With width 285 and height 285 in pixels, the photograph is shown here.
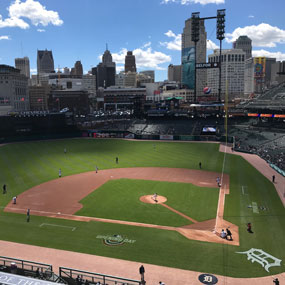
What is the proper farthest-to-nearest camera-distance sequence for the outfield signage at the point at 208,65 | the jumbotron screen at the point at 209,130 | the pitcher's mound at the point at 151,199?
Result: the outfield signage at the point at 208,65 < the jumbotron screen at the point at 209,130 < the pitcher's mound at the point at 151,199

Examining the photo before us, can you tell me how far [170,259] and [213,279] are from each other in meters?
3.30

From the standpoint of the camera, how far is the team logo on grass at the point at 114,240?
2145 centimetres

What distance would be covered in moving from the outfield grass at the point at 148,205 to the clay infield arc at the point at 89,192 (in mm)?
851

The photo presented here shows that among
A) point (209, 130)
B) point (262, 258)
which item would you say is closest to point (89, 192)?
point (262, 258)

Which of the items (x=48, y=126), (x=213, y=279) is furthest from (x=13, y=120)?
(x=213, y=279)

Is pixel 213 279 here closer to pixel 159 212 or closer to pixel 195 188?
pixel 159 212

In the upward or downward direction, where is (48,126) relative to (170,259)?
upward

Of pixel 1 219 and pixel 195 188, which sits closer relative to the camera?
pixel 1 219

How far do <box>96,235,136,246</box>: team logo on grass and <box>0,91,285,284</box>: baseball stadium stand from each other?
0.27ft

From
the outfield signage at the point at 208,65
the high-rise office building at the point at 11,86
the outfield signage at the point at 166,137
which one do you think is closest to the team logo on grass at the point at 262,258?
the outfield signage at the point at 166,137

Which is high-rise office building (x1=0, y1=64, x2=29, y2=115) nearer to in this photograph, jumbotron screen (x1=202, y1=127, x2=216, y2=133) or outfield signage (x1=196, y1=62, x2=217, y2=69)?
outfield signage (x1=196, y1=62, x2=217, y2=69)

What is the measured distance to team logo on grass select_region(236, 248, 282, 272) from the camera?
59.7ft

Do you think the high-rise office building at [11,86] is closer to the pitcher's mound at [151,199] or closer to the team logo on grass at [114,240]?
the pitcher's mound at [151,199]

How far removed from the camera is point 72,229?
2391 centimetres
